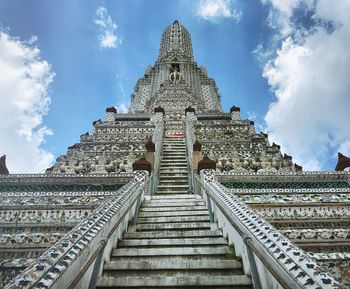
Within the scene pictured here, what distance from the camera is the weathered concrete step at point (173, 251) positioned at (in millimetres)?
3736

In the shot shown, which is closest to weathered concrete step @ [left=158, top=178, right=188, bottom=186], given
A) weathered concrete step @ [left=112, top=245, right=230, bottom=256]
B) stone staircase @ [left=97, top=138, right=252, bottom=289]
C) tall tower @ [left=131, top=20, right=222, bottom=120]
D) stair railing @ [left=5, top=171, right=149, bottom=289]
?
stone staircase @ [left=97, top=138, right=252, bottom=289]

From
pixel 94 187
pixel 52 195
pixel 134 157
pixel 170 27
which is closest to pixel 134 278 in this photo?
pixel 52 195

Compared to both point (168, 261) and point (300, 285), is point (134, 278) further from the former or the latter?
point (300, 285)

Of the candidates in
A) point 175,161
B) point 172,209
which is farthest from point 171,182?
point 172,209

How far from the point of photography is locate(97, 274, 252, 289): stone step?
2992 mm

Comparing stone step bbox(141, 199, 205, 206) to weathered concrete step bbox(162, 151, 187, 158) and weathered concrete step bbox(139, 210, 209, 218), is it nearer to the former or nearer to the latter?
weathered concrete step bbox(139, 210, 209, 218)

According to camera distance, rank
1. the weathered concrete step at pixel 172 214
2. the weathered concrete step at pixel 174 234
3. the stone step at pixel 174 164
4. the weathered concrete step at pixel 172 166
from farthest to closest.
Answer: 1. the stone step at pixel 174 164
2. the weathered concrete step at pixel 172 166
3. the weathered concrete step at pixel 172 214
4. the weathered concrete step at pixel 174 234

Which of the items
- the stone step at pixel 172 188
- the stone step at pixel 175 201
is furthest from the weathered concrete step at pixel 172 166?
the stone step at pixel 175 201

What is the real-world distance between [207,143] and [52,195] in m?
7.02

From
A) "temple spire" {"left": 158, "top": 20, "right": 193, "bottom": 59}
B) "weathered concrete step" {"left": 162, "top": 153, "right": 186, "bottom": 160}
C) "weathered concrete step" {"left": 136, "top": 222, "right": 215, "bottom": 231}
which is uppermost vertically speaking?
"temple spire" {"left": 158, "top": 20, "right": 193, "bottom": 59}

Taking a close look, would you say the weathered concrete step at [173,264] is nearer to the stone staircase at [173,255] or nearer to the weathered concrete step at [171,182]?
the stone staircase at [173,255]

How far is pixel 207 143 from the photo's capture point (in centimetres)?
1184

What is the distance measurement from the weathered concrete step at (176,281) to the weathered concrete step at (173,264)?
11.0 inches

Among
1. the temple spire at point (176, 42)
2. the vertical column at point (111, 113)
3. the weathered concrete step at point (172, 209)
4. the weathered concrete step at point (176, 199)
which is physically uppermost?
the temple spire at point (176, 42)
